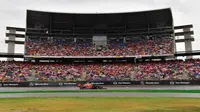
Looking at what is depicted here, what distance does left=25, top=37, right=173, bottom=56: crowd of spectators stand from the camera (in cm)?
6112

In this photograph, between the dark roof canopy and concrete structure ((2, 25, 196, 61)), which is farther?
the dark roof canopy

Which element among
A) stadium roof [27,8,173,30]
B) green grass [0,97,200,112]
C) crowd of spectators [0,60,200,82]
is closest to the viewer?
green grass [0,97,200,112]

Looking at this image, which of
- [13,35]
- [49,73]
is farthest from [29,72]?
[13,35]

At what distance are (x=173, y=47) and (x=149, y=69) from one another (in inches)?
439

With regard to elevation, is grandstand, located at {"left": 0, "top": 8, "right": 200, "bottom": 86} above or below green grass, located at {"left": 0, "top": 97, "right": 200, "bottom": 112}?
above

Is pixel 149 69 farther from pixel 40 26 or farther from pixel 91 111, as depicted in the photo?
pixel 91 111

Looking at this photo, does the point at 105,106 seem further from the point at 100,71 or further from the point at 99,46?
the point at 99,46

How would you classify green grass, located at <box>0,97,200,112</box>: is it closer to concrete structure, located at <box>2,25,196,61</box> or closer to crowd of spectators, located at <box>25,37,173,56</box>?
crowd of spectators, located at <box>25,37,173,56</box>

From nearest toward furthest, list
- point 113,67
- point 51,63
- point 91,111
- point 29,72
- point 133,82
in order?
point 91,111 → point 133,82 → point 29,72 → point 113,67 → point 51,63

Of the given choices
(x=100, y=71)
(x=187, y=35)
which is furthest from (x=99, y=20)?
(x=187, y=35)

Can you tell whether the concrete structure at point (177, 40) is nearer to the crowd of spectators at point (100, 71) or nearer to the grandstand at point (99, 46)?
the grandstand at point (99, 46)

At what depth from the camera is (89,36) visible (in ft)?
221

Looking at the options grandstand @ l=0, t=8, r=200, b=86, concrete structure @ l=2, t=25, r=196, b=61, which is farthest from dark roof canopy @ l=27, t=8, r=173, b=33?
concrete structure @ l=2, t=25, r=196, b=61

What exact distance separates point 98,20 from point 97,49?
364 inches
